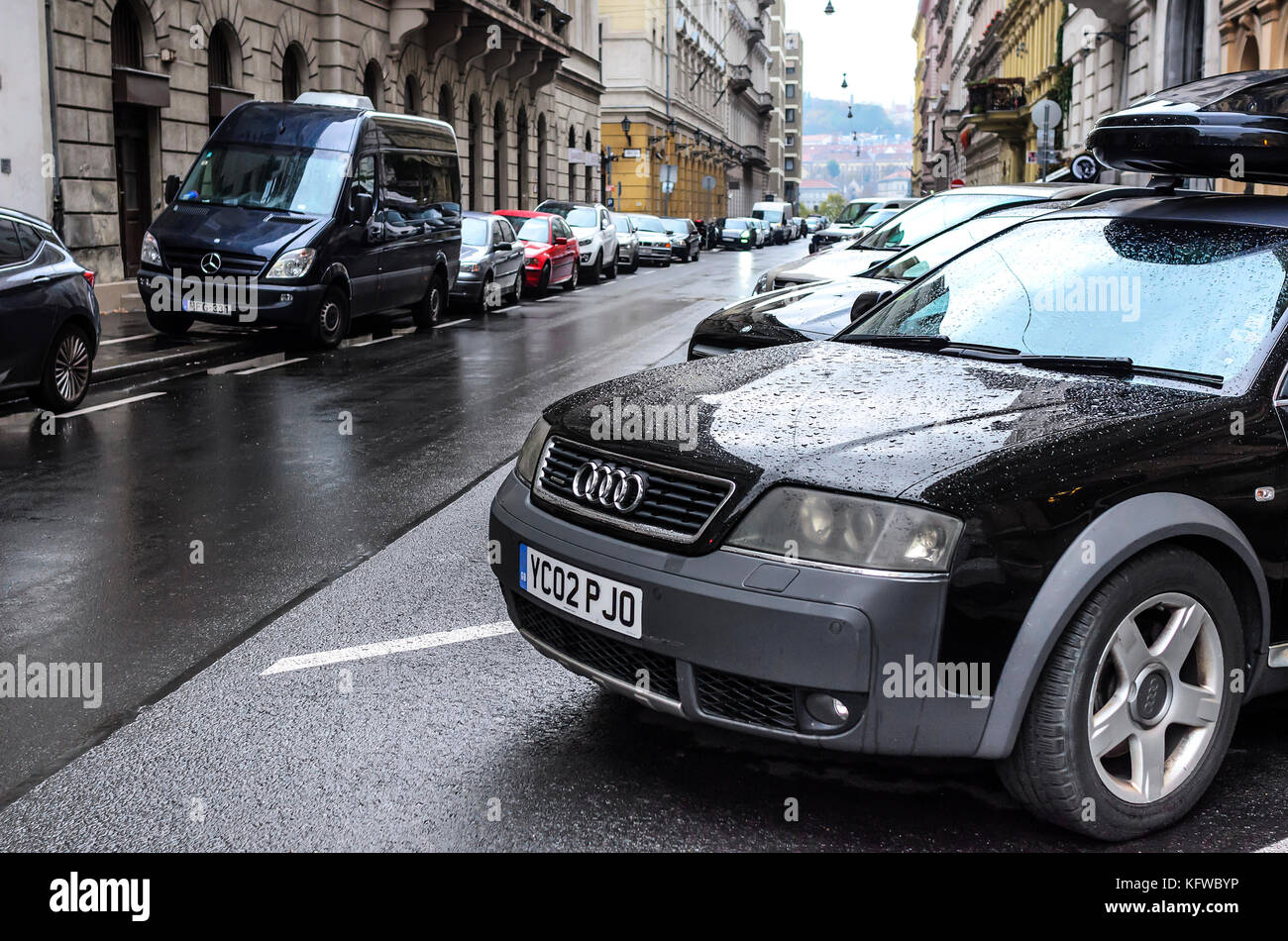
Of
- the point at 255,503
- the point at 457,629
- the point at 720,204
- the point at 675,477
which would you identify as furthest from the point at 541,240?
the point at 720,204

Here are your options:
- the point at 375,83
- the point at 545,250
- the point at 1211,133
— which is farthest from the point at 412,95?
the point at 1211,133

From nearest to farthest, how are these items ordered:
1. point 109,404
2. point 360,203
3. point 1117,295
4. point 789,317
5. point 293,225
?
point 1117,295, point 789,317, point 109,404, point 293,225, point 360,203

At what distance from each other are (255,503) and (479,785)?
4.12 meters

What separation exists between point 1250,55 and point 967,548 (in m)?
20.5

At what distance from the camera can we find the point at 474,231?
22.1m

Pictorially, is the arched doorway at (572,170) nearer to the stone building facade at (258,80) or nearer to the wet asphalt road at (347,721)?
the stone building facade at (258,80)

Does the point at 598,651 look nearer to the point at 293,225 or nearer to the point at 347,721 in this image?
the point at 347,721

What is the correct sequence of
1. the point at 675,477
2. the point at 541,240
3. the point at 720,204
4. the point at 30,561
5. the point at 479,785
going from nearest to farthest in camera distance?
the point at 675,477, the point at 479,785, the point at 30,561, the point at 541,240, the point at 720,204

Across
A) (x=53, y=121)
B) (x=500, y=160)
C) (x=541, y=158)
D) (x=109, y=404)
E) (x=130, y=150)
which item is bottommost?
(x=109, y=404)

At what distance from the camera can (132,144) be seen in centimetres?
2316

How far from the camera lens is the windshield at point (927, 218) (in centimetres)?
1223

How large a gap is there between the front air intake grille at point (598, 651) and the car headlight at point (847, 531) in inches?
15.8

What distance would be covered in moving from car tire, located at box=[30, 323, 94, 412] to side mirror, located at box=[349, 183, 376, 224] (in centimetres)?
541
